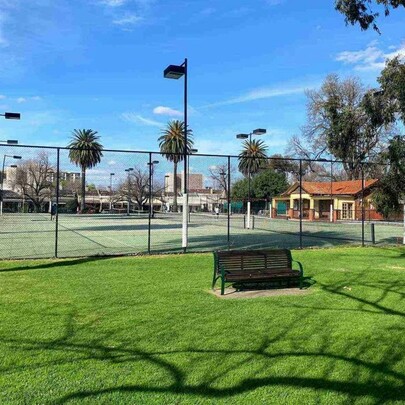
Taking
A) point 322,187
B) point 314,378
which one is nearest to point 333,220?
point 322,187

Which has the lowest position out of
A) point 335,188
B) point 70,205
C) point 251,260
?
point 251,260

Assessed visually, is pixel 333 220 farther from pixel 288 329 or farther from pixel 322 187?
pixel 288 329

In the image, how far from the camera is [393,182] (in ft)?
52.2

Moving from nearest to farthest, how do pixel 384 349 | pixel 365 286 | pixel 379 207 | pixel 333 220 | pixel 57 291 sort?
pixel 384 349 < pixel 57 291 < pixel 365 286 < pixel 379 207 < pixel 333 220

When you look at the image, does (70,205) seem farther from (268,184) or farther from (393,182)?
(268,184)

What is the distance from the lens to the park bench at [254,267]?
28.9 ft

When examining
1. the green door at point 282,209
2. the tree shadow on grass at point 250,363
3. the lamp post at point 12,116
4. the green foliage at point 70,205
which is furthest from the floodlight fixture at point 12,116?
the green door at point 282,209

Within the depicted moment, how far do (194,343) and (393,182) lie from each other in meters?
12.7

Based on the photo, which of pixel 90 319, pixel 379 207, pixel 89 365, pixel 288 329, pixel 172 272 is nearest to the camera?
pixel 89 365

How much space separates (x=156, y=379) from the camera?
439cm

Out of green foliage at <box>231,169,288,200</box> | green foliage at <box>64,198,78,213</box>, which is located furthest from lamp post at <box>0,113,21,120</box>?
green foliage at <box>231,169,288,200</box>

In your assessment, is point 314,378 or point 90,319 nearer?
point 314,378

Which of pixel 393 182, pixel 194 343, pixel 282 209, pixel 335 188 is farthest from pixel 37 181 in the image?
pixel 194 343

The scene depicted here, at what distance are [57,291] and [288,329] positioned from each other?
466cm
